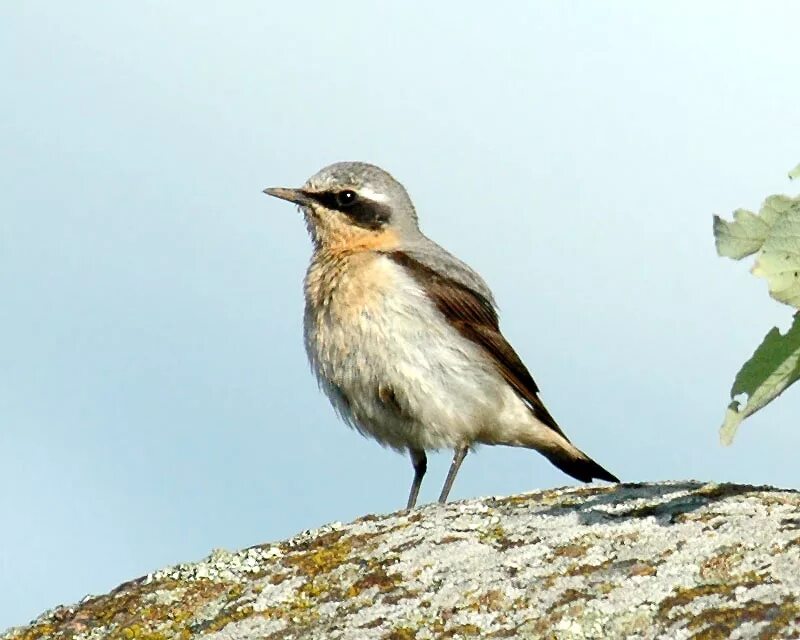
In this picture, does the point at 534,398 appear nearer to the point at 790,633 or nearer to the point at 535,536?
the point at 535,536

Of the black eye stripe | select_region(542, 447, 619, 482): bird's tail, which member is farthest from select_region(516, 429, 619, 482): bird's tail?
the black eye stripe

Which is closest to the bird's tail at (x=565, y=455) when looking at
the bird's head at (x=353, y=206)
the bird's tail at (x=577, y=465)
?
the bird's tail at (x=577, y=465)

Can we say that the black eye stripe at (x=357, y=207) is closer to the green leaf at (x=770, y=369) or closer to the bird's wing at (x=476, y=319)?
the bird's wing at (x=476, y=319)

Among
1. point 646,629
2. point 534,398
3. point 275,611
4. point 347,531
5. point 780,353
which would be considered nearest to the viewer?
point 646,629

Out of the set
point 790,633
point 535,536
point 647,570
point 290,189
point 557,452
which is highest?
point 290,189

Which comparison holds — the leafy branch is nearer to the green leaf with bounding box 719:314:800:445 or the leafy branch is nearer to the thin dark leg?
the green leaf with bounding box 719:314:800:445

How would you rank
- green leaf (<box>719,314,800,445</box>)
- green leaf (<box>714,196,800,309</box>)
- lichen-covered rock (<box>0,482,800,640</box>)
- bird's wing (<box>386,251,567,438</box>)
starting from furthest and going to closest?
bird's wing (<box>386,251,567,438</box>), green leaf (<box>719,314,800,445</box>), green leaf (<box>714,196,800,309</box>), lichen-covered rock (<box>0,482,800,640</box>)

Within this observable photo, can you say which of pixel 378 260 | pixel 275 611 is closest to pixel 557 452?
pixel 378 260
